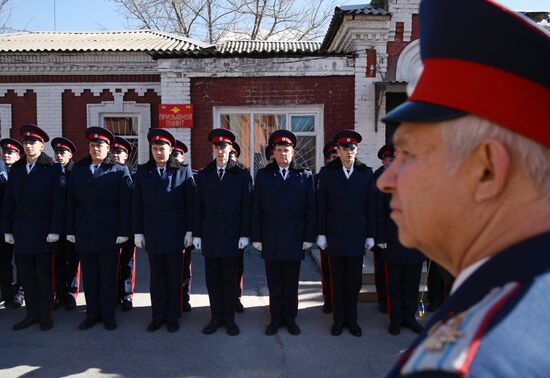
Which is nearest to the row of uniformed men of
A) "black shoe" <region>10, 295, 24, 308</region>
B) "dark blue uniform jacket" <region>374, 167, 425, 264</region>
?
"dark blue uniform jacket" <region>374, 167, 425, 264</region>

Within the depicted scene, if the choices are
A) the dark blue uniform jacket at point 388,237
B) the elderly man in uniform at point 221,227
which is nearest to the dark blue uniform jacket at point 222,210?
the elderly man in uniform at point 221,227

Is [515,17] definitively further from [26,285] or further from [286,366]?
[26,285]

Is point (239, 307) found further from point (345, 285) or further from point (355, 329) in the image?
point (355, 329)

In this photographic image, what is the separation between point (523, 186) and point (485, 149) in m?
0.09

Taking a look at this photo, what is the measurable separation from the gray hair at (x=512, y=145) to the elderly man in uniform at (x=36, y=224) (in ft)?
15.6

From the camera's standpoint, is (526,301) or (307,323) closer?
(526,301)

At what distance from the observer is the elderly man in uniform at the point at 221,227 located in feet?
15.6

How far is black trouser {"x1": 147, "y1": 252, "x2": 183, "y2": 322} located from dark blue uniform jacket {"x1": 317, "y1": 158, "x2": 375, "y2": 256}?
155 centimetres

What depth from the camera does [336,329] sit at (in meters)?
4.64

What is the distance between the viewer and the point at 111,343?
14.5 ft

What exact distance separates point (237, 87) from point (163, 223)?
479 cm

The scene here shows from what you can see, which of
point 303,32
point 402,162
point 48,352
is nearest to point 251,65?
point 48,352

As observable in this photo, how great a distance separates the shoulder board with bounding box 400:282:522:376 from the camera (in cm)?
62

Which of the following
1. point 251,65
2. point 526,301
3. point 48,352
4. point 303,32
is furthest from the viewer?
point 303,32
